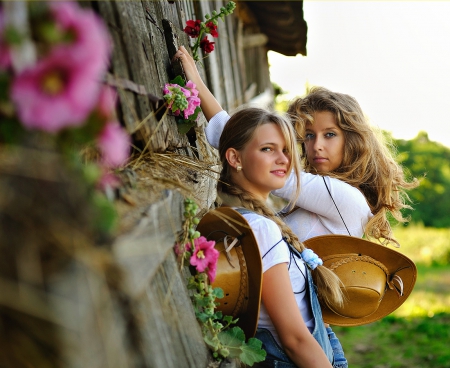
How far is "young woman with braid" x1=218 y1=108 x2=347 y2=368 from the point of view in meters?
1.86

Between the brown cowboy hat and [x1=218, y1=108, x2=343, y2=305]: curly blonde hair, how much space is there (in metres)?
0.08

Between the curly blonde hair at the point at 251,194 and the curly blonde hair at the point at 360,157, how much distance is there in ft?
2.18

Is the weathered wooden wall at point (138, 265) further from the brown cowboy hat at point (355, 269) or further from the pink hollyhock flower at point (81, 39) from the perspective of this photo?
the brown cowboy hat at point (355, 269)

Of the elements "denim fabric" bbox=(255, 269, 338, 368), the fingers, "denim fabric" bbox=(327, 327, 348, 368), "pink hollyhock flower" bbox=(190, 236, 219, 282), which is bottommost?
"denim fabric" bbox=(327, 327, 348, 368)

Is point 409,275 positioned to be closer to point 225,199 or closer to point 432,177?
point 225,199

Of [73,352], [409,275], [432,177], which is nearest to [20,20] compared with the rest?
[73,352]

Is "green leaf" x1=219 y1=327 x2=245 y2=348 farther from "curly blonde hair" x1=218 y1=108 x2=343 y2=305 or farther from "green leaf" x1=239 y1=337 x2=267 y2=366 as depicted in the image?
"curly blonde hair" x1=218 y1=108 x2=343 y2=305

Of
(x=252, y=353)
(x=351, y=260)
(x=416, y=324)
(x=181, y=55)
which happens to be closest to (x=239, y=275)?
(x=252, y=353)

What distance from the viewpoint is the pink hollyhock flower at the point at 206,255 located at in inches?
65.3

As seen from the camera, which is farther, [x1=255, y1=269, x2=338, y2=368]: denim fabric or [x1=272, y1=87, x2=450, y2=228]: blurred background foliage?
[x1=272, y1=87, x2=450, y2=228]: blurred background foliage

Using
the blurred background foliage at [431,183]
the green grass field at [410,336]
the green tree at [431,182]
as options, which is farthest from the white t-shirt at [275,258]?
the green tree at [431,182]

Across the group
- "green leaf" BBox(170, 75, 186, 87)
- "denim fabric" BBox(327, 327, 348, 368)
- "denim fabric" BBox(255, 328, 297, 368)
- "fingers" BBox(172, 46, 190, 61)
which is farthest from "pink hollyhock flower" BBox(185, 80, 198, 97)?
"denim fabric" BBox(327, 327, 348, 368)

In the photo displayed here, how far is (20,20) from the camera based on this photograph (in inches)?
32.8

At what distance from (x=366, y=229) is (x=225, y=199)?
1001 mm
